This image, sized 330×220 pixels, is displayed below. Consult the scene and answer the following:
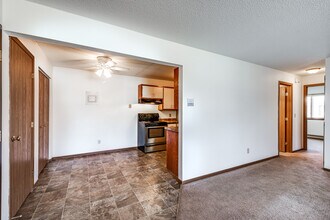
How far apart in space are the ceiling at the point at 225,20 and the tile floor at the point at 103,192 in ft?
8.23

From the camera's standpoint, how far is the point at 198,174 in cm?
279

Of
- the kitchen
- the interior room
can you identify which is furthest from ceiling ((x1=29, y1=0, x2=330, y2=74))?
the kitchen

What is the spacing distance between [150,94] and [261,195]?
3838 millimetres

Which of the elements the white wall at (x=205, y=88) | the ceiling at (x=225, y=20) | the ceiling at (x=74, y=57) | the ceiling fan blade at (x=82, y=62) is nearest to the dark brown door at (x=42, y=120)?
the ceiling at (x=74, y=57)

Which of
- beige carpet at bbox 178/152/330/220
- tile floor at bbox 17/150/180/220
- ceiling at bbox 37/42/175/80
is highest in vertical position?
ceiling at bbox 37/42/175/80

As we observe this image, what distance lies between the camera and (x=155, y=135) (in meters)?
4.63

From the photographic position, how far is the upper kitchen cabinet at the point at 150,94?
4844 mm

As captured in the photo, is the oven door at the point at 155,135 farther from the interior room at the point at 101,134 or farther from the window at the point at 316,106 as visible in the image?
the window at the point at 316,106

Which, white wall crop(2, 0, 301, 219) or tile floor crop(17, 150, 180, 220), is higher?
white wall crop(2, 0, 301, 219)

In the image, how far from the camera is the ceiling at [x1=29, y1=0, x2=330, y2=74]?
158 centimetres

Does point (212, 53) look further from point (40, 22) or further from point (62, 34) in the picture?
point (40, 22)

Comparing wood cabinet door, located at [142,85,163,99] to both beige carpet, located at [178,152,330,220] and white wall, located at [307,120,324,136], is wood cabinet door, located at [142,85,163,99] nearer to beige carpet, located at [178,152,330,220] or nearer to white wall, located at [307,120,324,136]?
beige carpet, located at [178,152,330,220]

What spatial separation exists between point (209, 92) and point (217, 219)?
2.04 m

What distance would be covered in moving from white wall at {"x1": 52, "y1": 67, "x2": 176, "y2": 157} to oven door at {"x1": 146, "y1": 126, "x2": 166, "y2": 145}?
2.28 ft
